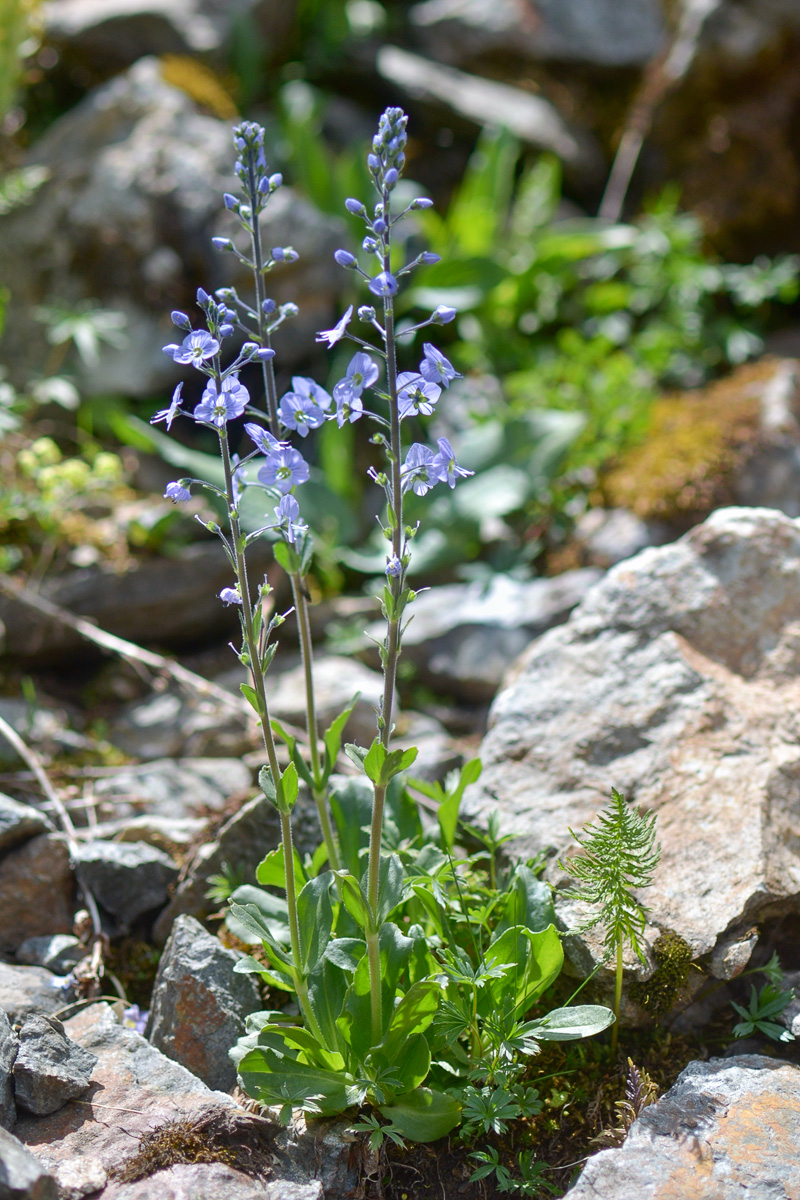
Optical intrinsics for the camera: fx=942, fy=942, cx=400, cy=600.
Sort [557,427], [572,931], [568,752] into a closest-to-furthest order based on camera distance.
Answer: [572,931]
[568,752]
[557,427]

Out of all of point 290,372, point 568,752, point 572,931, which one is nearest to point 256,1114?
point 572,931

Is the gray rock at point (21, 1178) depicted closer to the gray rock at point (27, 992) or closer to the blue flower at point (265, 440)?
the gray rock at point (27, 992)

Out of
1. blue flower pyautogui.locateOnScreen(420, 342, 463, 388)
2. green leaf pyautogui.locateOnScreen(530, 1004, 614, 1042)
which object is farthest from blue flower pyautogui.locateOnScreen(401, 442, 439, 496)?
green leaf pyautogui.locateOnScreen(530, 1004, 614, 1042)

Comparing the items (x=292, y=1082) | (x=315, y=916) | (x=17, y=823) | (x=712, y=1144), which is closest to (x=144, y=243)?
(x=17, y=823)

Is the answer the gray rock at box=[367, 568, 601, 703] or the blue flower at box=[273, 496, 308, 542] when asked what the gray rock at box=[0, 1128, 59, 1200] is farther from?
the gray rock at box=[367, 568, 601, 703]

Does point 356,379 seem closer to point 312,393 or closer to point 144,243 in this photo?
point 312,393

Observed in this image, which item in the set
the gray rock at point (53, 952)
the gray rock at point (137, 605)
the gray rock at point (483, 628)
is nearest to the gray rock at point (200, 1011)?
the gray rock at point (53, 952)

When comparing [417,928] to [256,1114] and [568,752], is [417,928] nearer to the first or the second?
[256,1114]

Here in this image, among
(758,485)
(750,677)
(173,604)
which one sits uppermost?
(758,485)
